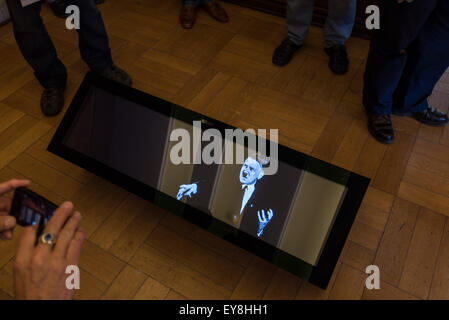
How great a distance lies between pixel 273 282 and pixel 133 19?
6.73ft

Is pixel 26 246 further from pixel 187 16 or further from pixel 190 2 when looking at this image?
pixel 190 2

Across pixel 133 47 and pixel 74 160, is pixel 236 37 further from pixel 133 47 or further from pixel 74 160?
pixel 74 160

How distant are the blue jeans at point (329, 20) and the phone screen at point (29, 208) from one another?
5.56 feet

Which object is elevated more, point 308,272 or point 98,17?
point 98,17

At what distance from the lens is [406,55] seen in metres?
1.47

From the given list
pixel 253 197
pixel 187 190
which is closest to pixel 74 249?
pixel 187 190

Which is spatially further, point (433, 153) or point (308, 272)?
point (433, 153)

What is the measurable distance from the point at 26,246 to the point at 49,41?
135 centimetres

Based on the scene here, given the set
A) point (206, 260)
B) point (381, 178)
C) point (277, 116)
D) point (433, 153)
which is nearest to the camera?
point (206, 260)

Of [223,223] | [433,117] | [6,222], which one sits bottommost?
[433,117]

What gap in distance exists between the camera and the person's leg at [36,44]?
1.57m

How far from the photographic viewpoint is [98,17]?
5.84ft
